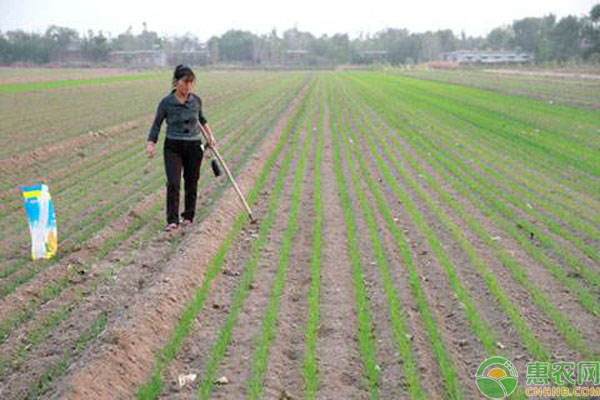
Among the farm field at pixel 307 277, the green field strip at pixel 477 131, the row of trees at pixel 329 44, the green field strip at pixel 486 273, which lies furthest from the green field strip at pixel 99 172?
the row of trees at pixel 329 44

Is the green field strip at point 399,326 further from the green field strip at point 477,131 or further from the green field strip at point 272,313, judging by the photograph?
the green field strip at point 477,131

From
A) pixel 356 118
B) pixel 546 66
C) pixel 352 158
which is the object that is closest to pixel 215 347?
pixel 352 158

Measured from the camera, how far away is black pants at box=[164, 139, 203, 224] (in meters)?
8.26

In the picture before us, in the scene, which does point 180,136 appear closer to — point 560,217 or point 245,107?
point 560,217

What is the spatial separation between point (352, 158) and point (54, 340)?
999 centimetres

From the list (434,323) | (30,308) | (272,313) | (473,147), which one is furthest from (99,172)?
(434,323)

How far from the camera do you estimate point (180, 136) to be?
8.20 m

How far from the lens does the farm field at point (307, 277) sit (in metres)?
4.80

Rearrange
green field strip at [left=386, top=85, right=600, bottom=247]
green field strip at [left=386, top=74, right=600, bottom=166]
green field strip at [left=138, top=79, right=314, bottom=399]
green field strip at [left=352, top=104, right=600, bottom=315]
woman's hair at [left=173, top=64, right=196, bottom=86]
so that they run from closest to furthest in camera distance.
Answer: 1. green field strip at [left=138, top=79, right=314, bottom=399]
2. green field strip at [left=352, top=104, right=600, bottom=315]
3. green field strip at [left=386, top=85, right=600, bottom=247]
4. woman's hair at [left=173, top=64, right=196, bottom=86]
5. green field strip at [left=386, top=74, right=600, bottom=166]

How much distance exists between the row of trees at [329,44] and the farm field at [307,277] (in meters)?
78.7

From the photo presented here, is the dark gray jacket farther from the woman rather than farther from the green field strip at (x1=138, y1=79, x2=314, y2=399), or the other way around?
the green field strip at (x1=138, y1=79, x2=314, y2=399)

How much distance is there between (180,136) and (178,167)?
42 cm

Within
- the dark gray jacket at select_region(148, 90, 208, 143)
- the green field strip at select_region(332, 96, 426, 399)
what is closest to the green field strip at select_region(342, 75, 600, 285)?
the green field strip at select_region(332, 96, 426, 399)

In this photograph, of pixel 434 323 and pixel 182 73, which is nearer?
pixel 434 323
